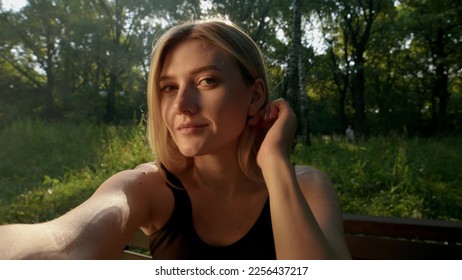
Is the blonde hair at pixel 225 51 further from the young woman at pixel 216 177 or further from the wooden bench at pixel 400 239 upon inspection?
the wooden bench at pixel 400 239

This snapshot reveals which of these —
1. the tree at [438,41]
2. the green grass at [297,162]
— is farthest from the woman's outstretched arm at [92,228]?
the tree at [438,41]

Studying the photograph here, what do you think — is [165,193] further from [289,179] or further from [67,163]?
[67,163]

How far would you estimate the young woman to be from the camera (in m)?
0.94

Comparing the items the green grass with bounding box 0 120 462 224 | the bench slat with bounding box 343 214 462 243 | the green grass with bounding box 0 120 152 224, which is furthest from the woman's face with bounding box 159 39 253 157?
the green grass with bounding box 0 120 462 224

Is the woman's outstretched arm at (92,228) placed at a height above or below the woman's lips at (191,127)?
below

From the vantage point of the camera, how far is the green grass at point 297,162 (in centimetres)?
354

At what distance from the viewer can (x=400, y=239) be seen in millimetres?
1681

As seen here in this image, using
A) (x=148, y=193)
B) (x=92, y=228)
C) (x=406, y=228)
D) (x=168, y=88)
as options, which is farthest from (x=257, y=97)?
(x=406, y=228)

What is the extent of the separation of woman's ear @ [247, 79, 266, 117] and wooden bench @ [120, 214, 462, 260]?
824 mm

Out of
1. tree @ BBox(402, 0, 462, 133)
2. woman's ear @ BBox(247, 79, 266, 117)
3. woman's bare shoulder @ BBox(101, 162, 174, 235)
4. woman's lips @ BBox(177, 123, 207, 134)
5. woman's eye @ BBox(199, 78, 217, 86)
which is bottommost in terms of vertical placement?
woman's bare shoulder @ BBox(101, 162, 174, 235)

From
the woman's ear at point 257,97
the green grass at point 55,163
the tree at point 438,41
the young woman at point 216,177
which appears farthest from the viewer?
the tree at point 438,41

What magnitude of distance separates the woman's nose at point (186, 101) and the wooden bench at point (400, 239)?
0.84 meters

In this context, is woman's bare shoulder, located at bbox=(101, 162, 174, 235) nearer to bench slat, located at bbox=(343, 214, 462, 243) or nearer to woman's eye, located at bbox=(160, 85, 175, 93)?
woman's eye, located at bbox=(160, 85, 175, 93)

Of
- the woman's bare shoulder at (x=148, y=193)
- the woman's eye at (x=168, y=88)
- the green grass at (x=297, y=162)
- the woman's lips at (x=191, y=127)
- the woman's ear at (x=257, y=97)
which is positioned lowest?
the green grass at (x=297, y=162)
